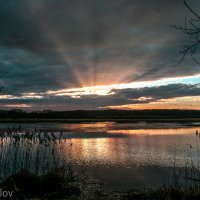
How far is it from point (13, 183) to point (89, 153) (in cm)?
1058

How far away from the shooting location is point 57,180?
11781 millimetres

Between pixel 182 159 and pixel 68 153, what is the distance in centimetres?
676

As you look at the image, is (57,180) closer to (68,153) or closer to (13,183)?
(13,183)

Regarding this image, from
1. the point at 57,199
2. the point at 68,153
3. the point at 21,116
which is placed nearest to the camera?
the point at 57,199

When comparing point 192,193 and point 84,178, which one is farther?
point 84,178

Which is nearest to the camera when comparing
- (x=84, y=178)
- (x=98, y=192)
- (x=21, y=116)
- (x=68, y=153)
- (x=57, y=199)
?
(x=57, y=199)

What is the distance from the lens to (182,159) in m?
19.2

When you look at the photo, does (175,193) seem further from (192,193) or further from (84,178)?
(84,178)

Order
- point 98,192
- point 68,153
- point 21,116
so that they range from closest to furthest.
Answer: point 98,192 < point 68,153 < point 21,116

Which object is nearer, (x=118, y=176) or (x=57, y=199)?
(x=57, y=199)

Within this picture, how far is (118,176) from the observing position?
594 inches

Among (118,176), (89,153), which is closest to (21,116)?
(89,153)

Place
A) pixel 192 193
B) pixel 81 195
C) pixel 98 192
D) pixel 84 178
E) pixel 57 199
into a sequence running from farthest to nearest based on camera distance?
pixel 84 178, pixel 98 192, pixel 81 195, pixel 57 199, pixel 192 193

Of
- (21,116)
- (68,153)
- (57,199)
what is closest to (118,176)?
(57,199)
